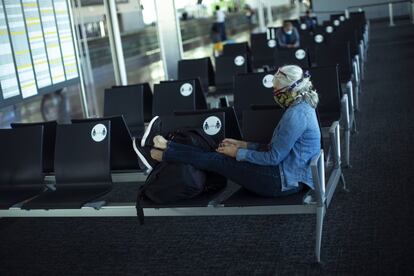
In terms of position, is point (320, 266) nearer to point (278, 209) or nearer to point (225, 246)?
point (278, 209)

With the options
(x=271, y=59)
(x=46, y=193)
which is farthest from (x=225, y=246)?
(x=271, y=59)

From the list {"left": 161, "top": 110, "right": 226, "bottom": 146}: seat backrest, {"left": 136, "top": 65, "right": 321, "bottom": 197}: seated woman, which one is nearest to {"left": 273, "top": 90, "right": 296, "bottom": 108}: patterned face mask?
{"left": 136, "top": 65, "right": 321, "bottom": 197}: seated woman

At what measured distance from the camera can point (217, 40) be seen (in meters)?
17.3

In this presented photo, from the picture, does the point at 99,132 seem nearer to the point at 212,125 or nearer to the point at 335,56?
the point at 212,125

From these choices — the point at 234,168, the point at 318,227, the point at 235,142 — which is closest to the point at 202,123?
the point at 235,142

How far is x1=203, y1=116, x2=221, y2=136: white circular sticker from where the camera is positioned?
3.68 m

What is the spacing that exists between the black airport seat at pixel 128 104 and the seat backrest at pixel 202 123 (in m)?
1.56

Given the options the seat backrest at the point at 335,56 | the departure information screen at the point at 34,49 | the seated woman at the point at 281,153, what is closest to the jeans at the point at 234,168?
the seated woman at the point at 281,153

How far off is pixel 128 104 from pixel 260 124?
196cm

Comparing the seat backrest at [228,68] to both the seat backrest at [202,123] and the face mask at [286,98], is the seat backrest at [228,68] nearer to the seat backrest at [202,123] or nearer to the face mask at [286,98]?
the seat backrest at [202,123]

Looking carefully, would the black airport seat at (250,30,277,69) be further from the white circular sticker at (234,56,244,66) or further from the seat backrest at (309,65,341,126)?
the seat backrest at (309,65,341,126)

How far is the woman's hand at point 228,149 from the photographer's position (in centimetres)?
343

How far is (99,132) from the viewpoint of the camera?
385 centimetres

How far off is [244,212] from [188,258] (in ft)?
1.69
